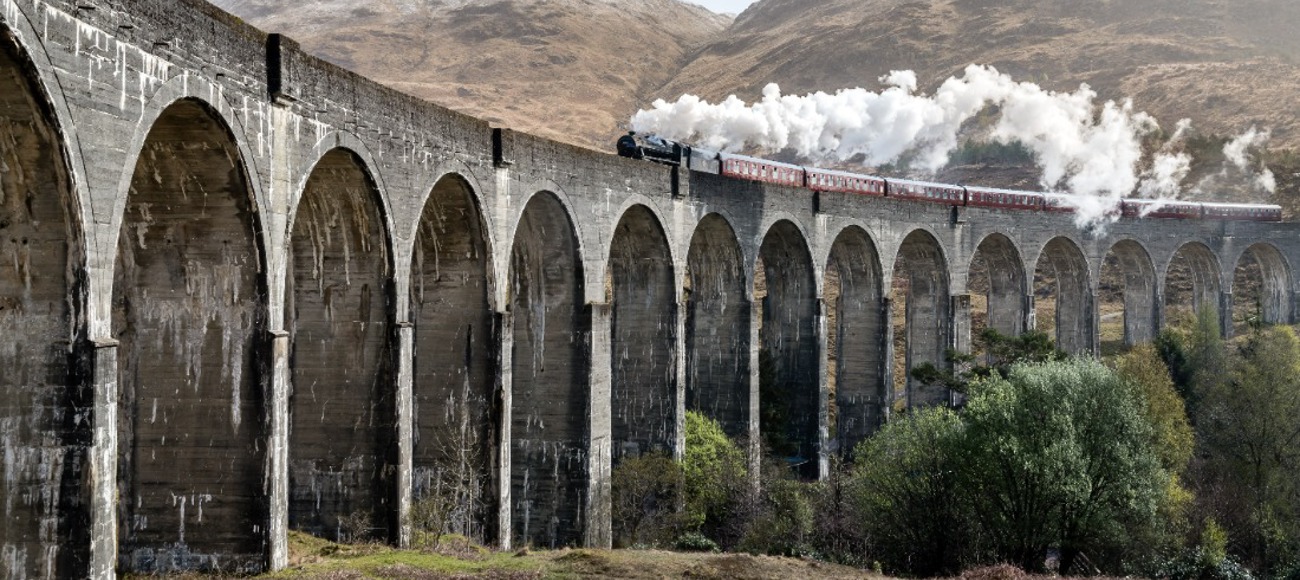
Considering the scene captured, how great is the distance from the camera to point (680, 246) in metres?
31.9

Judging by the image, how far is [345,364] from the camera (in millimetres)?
19906

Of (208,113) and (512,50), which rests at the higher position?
(512,50)

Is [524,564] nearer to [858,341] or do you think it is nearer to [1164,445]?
[1164,445]

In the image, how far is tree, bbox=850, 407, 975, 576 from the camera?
26.1m

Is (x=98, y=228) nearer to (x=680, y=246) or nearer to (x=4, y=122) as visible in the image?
(x=4, y=122)

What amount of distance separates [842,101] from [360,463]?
49992mm

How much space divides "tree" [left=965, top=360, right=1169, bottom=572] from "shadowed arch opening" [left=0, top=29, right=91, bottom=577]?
1868cm

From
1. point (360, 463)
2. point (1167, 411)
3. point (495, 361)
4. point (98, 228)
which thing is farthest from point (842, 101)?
point (98, 228)

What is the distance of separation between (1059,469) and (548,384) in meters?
11.4

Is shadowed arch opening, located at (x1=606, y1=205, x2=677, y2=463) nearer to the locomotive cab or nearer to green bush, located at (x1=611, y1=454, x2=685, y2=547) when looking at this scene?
green bush, located at (x1=611, y1=454, x2=685, y2=547)

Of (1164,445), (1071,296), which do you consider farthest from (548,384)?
(1071,296)

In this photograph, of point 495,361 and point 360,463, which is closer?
point 360,463

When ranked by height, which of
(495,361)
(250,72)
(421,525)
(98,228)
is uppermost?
(250,72)

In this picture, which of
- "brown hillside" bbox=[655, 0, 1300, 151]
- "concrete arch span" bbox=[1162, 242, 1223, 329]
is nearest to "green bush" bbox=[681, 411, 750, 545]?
"concrete arch span" bbox=[1162, 242, 1223, 329]
